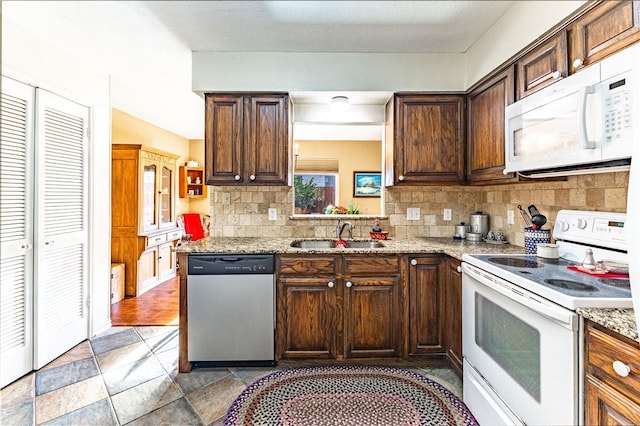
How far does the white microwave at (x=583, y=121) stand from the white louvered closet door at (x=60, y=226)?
126 inches

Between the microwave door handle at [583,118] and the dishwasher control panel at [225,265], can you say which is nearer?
the microwave door handle at [583,118]

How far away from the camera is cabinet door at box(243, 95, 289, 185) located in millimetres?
2627

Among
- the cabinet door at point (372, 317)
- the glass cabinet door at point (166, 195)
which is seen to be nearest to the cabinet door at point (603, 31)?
the cabinet door at point (372, 317)

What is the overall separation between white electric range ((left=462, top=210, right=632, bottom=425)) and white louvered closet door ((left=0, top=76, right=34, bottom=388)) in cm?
292

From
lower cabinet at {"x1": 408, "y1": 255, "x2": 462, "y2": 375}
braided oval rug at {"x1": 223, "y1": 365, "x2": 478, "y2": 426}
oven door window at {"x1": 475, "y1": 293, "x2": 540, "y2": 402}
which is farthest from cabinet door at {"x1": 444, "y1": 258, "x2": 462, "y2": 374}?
oven door window at {"x1": 475, "y1": 293, "x2": 540, "y2": 402}

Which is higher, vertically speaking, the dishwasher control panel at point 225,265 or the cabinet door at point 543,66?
the cabinet door at point 543,66

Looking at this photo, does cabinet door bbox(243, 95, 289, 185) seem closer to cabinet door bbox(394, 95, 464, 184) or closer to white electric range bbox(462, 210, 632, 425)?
cabinet door bbox(394, 95, 464, 184)

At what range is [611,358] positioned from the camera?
99cm

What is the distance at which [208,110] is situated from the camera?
2.62 m

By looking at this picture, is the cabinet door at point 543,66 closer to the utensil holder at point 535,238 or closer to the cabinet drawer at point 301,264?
the utensil holder at point 535,238

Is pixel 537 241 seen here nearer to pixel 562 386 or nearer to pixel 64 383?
pixel 562 386

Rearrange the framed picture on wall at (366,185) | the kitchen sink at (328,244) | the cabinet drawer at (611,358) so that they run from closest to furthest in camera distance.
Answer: the cabinet drawer at (611,358)
the kitchen sink at (328,244)
the framed picture on wall at (366,185)

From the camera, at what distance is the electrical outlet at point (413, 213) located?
9.75 ft

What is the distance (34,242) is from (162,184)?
Result: 2.71 m
